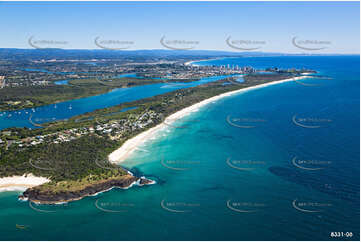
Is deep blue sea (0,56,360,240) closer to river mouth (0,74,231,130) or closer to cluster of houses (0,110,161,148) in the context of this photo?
cluster of houses (0,110,161,148)

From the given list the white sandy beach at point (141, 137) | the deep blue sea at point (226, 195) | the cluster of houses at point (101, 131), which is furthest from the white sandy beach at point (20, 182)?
the white sandy beach at point (141, 137)

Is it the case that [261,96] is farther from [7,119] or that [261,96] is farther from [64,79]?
[64,79]

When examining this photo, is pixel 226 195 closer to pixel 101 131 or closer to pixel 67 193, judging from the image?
pixel 67 193

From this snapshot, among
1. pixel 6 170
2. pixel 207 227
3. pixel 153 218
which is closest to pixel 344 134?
pixel 207 227

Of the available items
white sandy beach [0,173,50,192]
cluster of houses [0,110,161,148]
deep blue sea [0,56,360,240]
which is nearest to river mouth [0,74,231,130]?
cluster of houses [0,110,161,148]

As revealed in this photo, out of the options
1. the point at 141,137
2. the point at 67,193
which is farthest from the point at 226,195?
the point at 141,137

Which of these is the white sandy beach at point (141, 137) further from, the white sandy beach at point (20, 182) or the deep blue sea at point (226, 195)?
the white sandy beach at point (20, 182)
